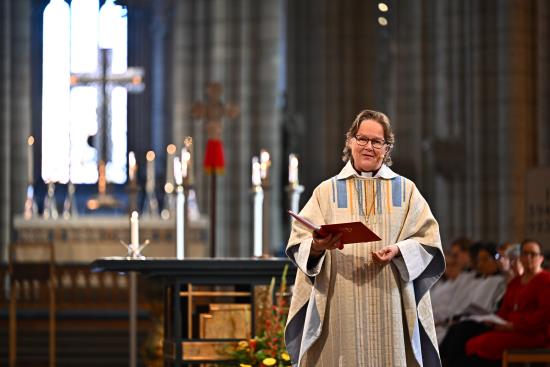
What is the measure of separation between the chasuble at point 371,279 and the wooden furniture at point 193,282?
243cm

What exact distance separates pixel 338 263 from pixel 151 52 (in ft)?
82.5

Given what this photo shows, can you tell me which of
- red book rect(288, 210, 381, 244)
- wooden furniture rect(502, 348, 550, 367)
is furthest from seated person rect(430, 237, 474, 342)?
red book rect(288, 210, 381, 244)

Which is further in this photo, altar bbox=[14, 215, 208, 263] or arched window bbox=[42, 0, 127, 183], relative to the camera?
arched window bbox=[42, 0, 127, 183]

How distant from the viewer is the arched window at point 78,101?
2808cm

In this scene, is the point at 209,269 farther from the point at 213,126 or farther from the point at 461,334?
the point at 213,126

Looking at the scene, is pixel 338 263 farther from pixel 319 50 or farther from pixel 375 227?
pixel 319 50

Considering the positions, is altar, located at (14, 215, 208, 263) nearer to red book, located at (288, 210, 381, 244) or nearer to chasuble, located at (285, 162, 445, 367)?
chasuble, located at (285, 162, 445, 367)

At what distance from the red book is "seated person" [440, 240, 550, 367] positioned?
408 centimetres

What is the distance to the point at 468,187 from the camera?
18469 millimetres

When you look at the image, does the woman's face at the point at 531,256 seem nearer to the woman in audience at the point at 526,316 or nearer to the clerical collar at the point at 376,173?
the woman in audience at the point at 526,316

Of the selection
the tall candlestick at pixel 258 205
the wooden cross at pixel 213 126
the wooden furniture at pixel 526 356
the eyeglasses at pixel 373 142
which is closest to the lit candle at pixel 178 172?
the wooden cross at pixel 213 126

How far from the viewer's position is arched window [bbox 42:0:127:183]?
28078mm

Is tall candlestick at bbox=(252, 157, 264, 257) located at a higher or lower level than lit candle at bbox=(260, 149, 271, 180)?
lower

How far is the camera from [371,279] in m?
5.61
